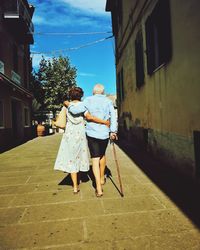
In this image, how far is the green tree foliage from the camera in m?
28.1

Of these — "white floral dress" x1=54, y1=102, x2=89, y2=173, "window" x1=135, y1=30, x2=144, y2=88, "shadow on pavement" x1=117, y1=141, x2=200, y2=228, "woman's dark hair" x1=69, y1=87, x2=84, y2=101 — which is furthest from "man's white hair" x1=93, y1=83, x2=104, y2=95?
"window" x1=135, y1=30, x2=144, y2=88

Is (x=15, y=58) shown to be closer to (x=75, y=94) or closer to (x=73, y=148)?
(x=75, y=94)

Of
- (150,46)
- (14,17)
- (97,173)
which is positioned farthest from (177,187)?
(14,17)

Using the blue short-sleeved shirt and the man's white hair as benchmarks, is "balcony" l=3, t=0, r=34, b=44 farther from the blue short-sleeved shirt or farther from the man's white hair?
the blue short-sleeved shirt

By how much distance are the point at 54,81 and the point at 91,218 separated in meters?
26.6

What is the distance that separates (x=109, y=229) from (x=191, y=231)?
0.86m

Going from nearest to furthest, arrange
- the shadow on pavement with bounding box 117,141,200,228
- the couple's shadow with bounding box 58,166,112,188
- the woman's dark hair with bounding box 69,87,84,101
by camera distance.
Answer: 1. the shadow on pavement with bounding box 117,141,200,228
2. the woman's dark hair with bounding box 69,87,84,101
3. the couple's shadow with bounding box 58,166,112,188

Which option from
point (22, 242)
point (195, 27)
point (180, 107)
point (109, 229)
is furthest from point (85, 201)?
point (195, 27)

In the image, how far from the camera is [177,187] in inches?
175

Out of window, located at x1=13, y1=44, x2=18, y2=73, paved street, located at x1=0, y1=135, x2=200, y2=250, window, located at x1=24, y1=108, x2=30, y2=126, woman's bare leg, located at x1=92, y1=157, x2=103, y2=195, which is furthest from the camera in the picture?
window, located at x1=24, y1=108, x2=30, y2=126

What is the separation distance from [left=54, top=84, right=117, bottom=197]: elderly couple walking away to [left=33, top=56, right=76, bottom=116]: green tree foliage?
23649mm

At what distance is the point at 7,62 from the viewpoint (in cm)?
1396

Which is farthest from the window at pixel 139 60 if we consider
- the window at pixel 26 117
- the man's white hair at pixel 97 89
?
the window at pixel 26 117

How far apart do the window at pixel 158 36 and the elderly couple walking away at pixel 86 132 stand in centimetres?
219
